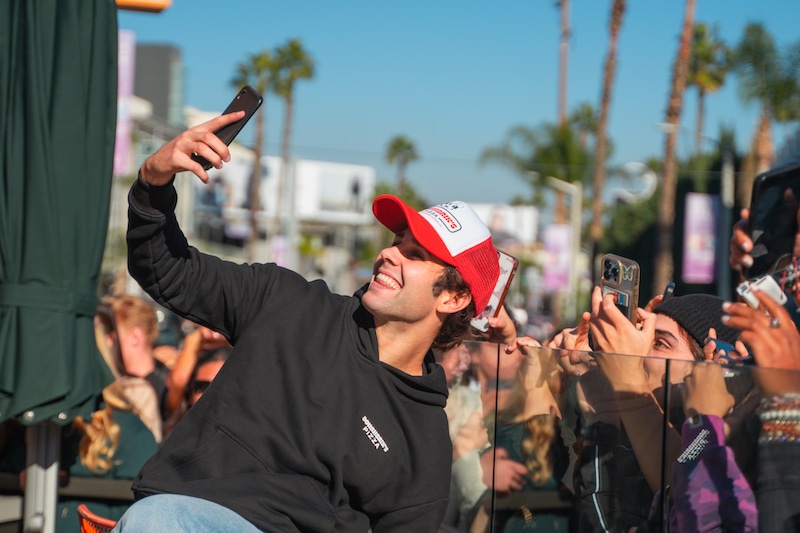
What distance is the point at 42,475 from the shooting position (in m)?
4.01

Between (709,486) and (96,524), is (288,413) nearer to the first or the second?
(96,524)

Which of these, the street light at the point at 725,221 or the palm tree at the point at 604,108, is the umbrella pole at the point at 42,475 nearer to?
the street light at the point at 725,221

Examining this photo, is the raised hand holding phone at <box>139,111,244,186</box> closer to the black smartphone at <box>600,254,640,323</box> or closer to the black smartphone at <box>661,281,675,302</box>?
the black smartphone at <box>600,254,640,323</box>

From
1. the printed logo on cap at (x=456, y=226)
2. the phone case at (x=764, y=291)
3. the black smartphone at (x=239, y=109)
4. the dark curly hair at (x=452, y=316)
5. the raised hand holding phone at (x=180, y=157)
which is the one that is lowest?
the dark curly hair at (x=452, y=316)

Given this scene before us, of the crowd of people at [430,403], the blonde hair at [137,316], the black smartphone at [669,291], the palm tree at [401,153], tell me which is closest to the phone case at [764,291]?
the crowd of people at [430,403]

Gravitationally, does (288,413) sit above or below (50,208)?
below

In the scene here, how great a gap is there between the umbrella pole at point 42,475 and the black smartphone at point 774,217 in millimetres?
2707

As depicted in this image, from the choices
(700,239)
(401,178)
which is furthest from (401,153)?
(700,239)

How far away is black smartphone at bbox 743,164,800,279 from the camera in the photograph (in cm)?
331

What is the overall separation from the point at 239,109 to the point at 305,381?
0.78 m

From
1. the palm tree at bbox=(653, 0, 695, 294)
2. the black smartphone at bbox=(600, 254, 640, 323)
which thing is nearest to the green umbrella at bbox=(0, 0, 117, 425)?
the black smartphone at bbox=(600, 254, 640, 323)

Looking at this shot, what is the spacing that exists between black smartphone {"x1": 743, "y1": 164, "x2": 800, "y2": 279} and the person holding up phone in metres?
0.91

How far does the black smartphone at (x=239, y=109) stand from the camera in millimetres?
2752

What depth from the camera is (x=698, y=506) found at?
2.49m
